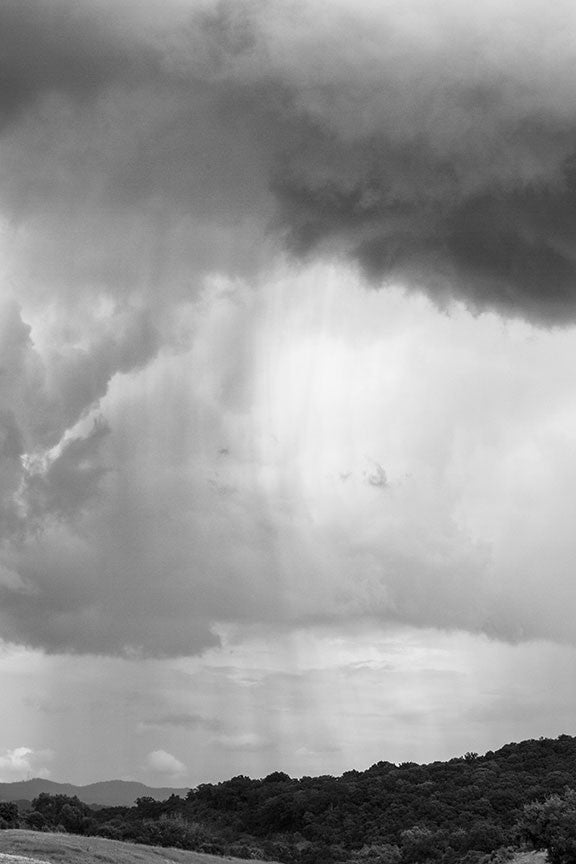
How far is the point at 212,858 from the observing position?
141375mm

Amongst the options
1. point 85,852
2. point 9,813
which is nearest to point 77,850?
point 85,852

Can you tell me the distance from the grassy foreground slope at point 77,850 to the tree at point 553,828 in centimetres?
4139

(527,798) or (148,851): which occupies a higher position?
(527,798)

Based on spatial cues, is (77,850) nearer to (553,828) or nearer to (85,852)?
(85,852)

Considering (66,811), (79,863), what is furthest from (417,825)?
(79,863)

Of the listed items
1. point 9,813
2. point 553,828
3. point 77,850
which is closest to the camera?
point 77,850

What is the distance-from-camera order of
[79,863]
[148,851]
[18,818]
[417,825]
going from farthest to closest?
[417,825], [18,818], [148,851], [79,863]

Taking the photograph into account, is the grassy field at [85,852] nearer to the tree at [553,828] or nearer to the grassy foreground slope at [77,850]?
the grassy foreground slope at [77,850]

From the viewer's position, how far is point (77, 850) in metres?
111

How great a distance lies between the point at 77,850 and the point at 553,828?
50.3m

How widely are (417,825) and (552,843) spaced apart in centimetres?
8024

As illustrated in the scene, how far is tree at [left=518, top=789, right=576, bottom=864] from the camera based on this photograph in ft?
A: 358

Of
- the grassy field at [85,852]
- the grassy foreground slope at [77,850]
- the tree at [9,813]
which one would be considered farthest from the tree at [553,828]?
the tree at [9,813]

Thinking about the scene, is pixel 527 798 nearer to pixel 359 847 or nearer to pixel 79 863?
pixel 359 847
